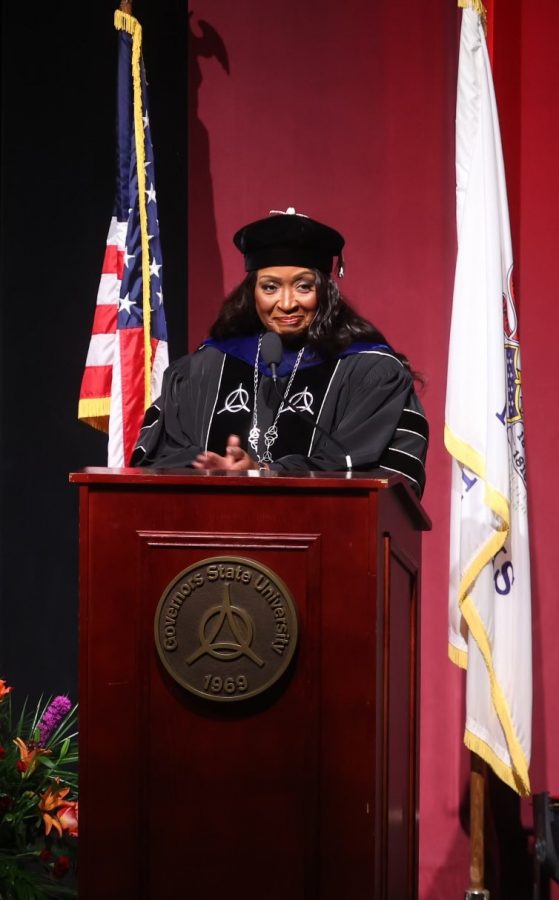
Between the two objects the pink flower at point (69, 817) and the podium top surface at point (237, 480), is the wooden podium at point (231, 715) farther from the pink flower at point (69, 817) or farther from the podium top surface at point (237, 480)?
the pink flower at point (69, 817)

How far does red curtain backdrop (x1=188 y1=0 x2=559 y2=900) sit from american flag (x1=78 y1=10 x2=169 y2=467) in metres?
0.47

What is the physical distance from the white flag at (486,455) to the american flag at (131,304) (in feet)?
3.44

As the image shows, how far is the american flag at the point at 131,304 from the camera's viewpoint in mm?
4102

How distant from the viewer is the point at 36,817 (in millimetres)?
2812

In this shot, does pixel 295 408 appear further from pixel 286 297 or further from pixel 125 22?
pixel 125 22

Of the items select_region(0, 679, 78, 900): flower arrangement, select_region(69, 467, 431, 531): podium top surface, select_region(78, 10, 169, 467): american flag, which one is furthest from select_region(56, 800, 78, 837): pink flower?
select_region(78, 10, 169, 467): american flag

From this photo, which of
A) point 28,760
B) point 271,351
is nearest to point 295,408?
point 271,351

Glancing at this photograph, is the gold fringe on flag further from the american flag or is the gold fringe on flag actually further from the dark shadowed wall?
the dark shadowed wall

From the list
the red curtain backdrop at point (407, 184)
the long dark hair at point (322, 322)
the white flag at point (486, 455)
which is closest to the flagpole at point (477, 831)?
the white flag at point (486, 455)

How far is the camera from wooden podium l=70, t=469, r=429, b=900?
2057mm

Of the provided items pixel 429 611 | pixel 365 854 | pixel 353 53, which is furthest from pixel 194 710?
pixel 353 53

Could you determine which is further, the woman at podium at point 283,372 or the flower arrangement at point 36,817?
the woman at podium at point 283,372

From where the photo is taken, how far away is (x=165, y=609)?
2047 mm

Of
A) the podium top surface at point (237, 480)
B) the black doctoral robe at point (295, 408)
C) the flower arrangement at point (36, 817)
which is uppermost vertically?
the black doctoral robe at point (295, 408)
